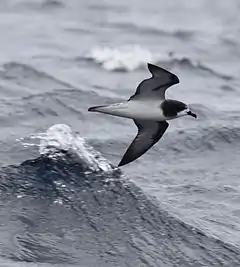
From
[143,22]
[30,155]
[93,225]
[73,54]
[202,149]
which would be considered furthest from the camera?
[143,22]

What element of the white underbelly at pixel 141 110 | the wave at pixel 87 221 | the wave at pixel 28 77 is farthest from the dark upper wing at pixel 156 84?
the wave at pixel 28 77

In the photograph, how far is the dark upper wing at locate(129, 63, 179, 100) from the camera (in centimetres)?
1112

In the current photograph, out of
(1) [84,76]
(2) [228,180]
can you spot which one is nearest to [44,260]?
(2) [228,180]

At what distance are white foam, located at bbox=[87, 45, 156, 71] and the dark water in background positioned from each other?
4 cm

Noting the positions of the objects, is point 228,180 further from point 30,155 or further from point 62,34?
point 62,34

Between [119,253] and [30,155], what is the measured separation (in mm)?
2820

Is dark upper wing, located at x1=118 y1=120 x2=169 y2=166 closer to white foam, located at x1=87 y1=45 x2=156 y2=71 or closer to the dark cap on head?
the dark cap on head

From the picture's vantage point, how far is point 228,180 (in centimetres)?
1375

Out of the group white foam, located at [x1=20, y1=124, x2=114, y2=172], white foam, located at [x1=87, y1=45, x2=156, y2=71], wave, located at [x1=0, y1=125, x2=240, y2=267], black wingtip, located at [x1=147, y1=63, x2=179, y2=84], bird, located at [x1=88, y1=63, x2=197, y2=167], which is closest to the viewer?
wave, located at [x1=0, y1=125, x2=240, y2=267]

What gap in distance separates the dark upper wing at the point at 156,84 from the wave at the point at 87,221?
145 centimetres

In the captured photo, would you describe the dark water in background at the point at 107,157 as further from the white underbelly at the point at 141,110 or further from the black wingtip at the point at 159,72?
the black wingtip at the point at 159,72

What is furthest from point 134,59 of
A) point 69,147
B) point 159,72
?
point 159,72

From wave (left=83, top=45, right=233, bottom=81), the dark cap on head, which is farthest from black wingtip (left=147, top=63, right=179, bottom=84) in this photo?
wave (left=83, top=45, right=233, bottom=81)

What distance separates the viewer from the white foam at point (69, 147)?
516 inches
